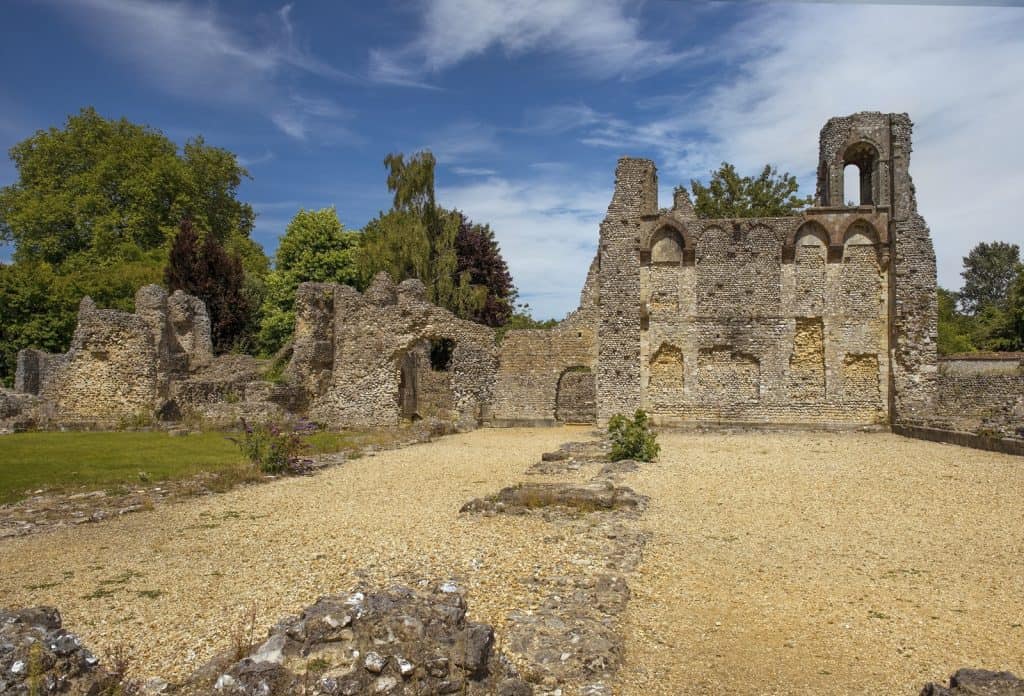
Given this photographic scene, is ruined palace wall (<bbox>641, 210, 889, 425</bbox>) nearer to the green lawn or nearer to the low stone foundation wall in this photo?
the low stone foundation wall

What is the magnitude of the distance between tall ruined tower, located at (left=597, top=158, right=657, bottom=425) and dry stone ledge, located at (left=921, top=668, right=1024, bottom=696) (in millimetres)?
16457

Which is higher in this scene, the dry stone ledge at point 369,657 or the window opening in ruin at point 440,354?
the window opening in ruin at point 440,354

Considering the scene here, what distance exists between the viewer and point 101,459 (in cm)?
1241

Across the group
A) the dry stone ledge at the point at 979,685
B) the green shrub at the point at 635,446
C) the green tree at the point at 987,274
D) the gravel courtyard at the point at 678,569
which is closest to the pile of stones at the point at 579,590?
the gravel courtyard at the point at 678,569

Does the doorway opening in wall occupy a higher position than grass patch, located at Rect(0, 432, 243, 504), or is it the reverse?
the doorway opening in wall

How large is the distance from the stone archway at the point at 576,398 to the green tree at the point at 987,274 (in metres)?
44.1

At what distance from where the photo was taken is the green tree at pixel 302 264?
116 ft

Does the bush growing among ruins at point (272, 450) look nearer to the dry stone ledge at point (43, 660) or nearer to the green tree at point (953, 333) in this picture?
the dry stone ledge at point (43, 660)

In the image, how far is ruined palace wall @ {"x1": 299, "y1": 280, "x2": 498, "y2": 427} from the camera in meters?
20.9

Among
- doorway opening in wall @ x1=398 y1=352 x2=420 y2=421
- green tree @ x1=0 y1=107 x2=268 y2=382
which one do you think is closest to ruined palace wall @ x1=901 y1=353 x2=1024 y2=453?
doorway opening in wall @ x1=398 y1=352 x2=420 y2=421

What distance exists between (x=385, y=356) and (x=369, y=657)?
17.8 meters

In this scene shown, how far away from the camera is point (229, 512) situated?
8.42 meters

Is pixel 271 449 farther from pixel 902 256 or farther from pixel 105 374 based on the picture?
pixel 902 256

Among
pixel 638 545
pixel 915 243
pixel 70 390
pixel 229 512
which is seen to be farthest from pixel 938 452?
pixel 70 390
